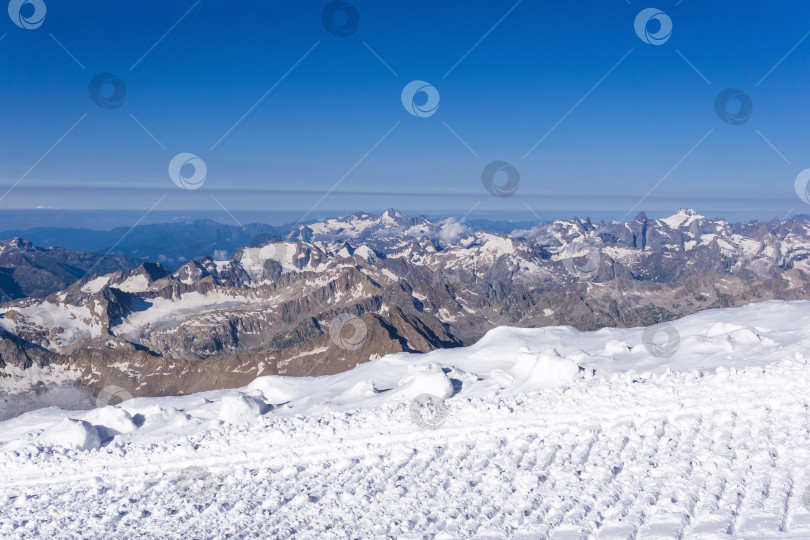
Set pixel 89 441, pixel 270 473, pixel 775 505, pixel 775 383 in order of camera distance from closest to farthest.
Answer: pixel 775 505, pixel 270 473, pixel 775 383, pixel 89 441

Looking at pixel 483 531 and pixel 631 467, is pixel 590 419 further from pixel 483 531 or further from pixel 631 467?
pixel 483 531

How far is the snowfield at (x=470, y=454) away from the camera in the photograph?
1373 centimetres

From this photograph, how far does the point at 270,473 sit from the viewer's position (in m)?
17.1

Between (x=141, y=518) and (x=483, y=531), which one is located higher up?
(x=483, y=531)

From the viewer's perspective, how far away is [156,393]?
132875 millimetres

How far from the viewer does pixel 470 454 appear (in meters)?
17.1

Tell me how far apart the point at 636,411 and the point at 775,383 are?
4.97 meters

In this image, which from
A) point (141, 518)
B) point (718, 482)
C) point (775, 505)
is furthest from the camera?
point (141, 518)

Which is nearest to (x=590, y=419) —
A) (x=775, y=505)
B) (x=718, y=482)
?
(x=718, y=482)

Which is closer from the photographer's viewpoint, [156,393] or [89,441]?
[89,441]

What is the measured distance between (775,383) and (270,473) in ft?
55.5

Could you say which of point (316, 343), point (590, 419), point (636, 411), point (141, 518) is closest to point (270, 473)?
point (141, 518)

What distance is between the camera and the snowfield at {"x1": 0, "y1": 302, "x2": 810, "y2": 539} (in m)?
13.7

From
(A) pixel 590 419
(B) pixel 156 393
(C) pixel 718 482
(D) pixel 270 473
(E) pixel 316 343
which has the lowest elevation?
(D) pixel 270 473
